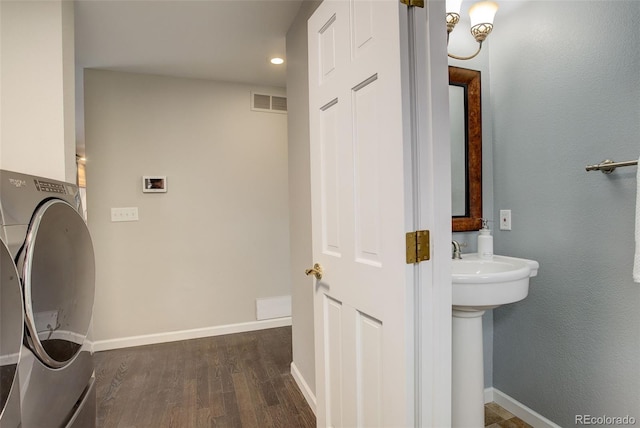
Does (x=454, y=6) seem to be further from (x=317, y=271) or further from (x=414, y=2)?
(x=317, y=271)

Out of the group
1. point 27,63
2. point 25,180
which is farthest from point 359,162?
point 27,63

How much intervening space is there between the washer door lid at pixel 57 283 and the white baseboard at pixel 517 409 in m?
2.18

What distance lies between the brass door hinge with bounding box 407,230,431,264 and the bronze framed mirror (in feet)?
3.24

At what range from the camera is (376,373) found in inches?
44.8

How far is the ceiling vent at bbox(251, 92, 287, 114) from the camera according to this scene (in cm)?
332

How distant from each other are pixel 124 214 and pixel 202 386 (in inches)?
64.5

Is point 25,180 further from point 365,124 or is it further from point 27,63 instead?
point 365,124

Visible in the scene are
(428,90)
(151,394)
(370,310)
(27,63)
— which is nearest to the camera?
(428,90)

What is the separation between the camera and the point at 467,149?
1928 mm

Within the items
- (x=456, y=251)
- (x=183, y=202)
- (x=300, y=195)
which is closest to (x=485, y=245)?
(x=456, y=251)

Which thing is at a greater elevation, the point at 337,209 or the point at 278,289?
the point at 337,209

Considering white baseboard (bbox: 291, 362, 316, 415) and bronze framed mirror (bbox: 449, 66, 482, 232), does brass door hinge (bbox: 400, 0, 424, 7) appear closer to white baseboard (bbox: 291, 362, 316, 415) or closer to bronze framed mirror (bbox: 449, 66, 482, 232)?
→ bronze framed mirror (bbox: 449, 66, 482, 232)

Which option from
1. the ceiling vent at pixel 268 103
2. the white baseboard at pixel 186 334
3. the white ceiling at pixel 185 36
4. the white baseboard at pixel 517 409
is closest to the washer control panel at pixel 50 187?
the white ceiling at pixel 185 36

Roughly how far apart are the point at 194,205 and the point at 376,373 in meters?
2.53
